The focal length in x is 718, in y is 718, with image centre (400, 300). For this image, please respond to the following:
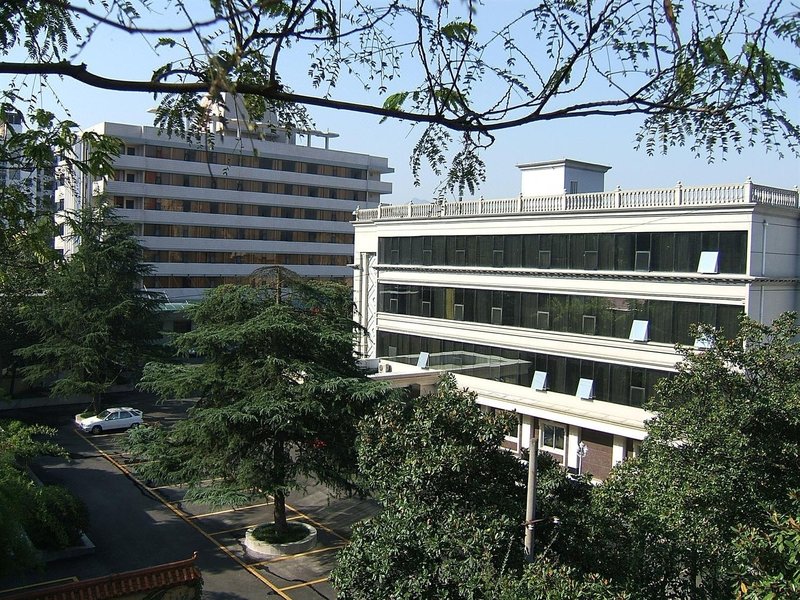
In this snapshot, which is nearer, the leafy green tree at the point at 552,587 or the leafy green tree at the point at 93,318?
the leafy green tree at the point at 552,587

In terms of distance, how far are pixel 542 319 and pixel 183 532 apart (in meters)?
12.5

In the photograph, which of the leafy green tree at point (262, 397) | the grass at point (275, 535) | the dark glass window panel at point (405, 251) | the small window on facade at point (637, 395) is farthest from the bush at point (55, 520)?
the dark glass window panel at point (405, 251)

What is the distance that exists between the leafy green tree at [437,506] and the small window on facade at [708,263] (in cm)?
1208

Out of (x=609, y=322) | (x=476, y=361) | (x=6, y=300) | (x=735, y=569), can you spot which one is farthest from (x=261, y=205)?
(x=735, y=569)

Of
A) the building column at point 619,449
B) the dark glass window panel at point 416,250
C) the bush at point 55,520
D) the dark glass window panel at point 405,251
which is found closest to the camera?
the bush at point 55,520

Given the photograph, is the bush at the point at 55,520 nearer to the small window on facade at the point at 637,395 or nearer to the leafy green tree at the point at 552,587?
the leafy green tree at the point at 552,587

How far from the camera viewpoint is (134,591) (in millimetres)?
10742

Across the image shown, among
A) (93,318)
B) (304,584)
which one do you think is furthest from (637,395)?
(93,318)

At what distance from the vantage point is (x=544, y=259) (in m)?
23.2

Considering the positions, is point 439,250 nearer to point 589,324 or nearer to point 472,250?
point 472,250

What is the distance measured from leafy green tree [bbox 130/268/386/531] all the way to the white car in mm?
11604

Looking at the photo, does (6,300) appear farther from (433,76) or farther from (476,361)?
(433,76)

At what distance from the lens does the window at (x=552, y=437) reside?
2311 cm

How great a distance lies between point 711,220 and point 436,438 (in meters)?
13.4
